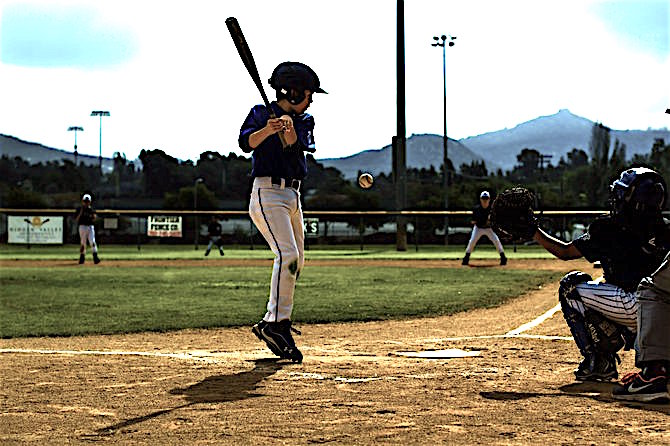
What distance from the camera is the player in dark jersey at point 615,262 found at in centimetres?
498

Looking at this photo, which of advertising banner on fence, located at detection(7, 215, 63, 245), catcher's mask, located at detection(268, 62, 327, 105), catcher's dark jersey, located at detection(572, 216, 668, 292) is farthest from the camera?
advertising banner on fence, located at detection(7, 215, 63, 245)

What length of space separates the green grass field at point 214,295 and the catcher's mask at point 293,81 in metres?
3.40

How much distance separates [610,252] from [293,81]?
2.51 metres

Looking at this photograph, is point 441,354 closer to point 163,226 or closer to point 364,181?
point 364,181

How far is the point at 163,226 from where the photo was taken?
37.2 m

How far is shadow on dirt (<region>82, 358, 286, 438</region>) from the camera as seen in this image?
430 centimetres

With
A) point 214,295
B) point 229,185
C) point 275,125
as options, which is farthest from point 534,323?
point 229,185

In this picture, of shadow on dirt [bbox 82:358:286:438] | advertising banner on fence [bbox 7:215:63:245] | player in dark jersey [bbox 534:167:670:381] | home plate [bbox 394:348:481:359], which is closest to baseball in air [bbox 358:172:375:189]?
home plate [bbox 394:348:481:359]

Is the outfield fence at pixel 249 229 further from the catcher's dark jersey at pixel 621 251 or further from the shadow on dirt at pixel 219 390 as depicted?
the catcher's dark jersey at pixel 621 251

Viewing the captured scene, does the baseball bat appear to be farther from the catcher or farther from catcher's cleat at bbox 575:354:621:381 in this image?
catcher's cleat at bbox 575:354:621:381

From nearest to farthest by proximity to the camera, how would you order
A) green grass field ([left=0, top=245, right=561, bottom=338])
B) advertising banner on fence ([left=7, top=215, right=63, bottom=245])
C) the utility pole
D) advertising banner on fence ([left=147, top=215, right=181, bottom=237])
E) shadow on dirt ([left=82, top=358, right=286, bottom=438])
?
shadow on dirt ([left=82, top=358, right=286, bottom=438]), green grass field ([left=0, top=245, right=561, bottom=338]), the utility pole, advertising banner on fence ([left=7, top=215, right=63, bottom=245]), advertising banner on fence ([left=147, top=215, right=181, bottom=237])

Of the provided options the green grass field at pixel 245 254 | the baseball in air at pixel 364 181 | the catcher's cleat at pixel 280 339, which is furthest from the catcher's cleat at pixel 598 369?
the green grass field at pixel 245 254

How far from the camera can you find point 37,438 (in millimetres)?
3980

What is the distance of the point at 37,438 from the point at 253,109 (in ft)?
9.93
